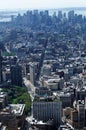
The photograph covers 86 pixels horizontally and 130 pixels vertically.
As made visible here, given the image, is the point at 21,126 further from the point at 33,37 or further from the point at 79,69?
the point at 33,37

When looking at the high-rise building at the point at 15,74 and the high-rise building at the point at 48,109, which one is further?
the high-rise building at the point at 15,74

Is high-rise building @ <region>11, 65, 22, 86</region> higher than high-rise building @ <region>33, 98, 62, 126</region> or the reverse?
the reverse

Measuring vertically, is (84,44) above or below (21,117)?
below

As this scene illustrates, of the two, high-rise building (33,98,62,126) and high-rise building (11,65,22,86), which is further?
high-rise building (11,65,22,86)

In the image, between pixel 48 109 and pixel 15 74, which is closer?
pixel 48 109

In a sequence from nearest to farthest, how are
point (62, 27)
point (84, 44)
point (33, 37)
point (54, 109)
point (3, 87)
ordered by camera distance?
point (54, 109) < point (3, 87) < point (84, 44) < point (33, 37) < point (62, 27)

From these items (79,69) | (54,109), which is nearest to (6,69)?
(79,69)

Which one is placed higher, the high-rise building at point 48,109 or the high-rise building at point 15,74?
the high-rise building at point 48,109

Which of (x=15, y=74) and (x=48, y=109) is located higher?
(x=48, y=109)
